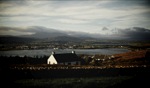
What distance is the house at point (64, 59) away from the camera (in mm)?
5859

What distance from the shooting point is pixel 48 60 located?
5.88 meters

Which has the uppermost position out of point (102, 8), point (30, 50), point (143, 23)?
point (102, 8)

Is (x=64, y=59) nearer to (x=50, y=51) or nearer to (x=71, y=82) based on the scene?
(x=50, y=51)

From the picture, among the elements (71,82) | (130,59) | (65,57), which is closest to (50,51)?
(65,57)

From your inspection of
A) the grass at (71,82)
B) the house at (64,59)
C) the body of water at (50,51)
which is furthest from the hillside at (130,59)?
the house at (64,59)

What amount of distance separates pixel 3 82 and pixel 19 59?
0.58 m

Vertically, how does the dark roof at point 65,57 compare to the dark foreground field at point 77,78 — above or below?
above

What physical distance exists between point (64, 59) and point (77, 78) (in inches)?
19.7

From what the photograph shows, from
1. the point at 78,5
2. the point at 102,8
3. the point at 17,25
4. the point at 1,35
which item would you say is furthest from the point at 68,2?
the point at 1,35

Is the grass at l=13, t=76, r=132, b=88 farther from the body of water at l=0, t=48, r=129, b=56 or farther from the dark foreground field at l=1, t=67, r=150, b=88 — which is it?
the body of water at l=0, t=48, r=129, b=56

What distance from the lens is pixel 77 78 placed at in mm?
5969

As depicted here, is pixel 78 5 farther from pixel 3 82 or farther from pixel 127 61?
pixel 3 82

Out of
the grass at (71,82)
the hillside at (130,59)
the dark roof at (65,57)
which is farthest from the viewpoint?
the hillside at (130,59)

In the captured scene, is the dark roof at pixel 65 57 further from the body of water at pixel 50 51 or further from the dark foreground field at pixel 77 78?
the dark foreground field at pixel 77 78
